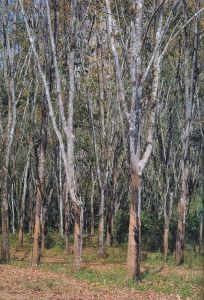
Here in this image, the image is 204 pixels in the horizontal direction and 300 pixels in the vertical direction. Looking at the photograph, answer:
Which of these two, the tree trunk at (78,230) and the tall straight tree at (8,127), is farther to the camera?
the tall straight tree at (8,127)

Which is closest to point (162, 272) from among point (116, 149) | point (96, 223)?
point (116, 149)

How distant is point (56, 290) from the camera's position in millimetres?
10078

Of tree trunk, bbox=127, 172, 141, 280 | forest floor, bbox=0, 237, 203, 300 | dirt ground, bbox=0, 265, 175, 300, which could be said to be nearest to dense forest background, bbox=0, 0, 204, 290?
tree trunk, bbox=127, 172, 141, 280

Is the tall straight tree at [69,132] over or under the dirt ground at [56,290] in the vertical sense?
over

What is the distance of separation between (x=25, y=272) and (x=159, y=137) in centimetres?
805

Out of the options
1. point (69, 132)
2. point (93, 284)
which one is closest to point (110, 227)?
point (69, 132)

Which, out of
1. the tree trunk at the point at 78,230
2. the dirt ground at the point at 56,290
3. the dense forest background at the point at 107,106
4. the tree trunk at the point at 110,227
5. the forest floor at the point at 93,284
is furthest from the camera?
the tree trunk at the point at 110,227

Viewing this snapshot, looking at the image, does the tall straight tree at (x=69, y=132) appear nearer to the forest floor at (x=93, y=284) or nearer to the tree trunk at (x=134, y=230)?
the forest floor at (x=93, y=284)

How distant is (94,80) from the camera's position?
20.7 meters

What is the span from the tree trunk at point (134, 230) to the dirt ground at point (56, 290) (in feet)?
2.87

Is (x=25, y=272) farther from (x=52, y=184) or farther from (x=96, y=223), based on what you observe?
(x=96, y=223)

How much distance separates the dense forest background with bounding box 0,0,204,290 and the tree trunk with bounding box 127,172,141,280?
0.02 m

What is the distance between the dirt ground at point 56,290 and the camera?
9.50 meters

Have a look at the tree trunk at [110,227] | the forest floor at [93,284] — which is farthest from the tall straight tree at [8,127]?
the tree trunk at [110,227]
